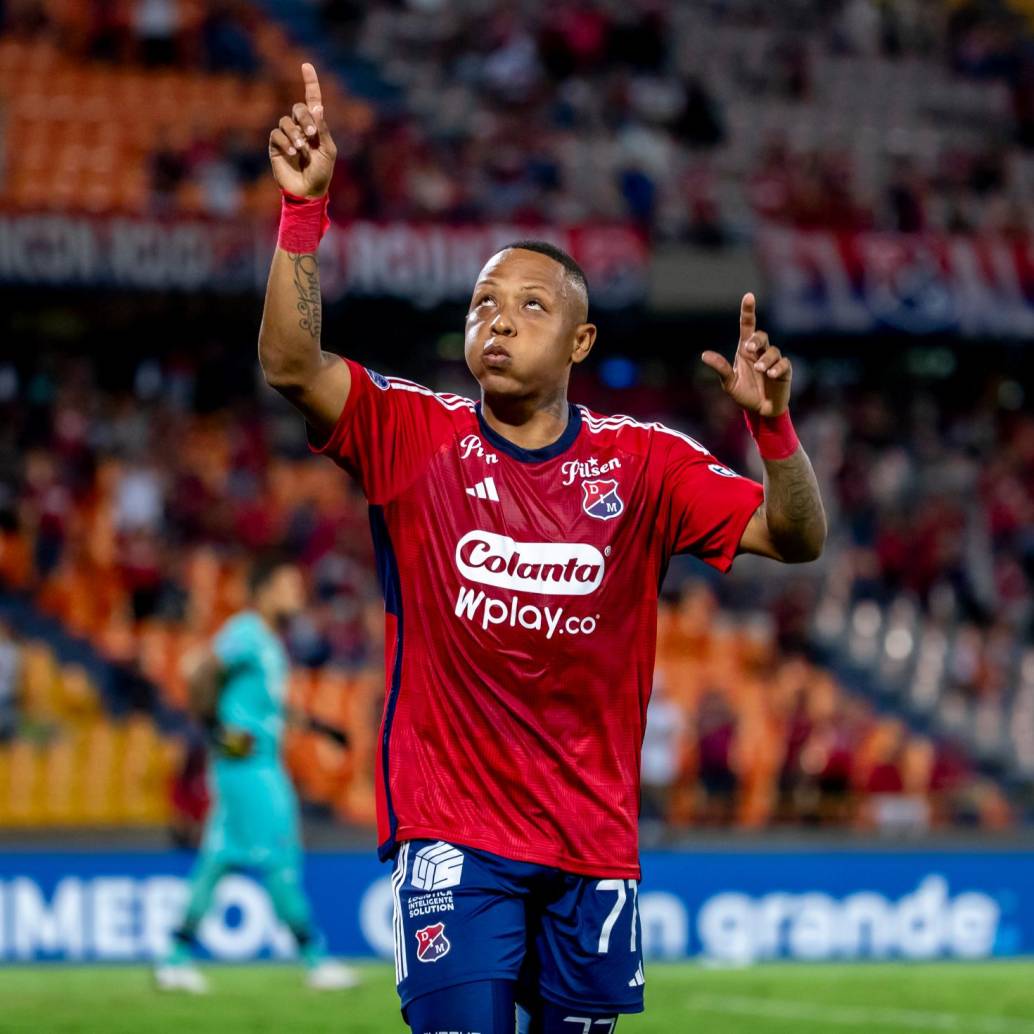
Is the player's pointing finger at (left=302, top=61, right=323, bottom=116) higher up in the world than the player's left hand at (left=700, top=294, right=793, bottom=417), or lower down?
higher up

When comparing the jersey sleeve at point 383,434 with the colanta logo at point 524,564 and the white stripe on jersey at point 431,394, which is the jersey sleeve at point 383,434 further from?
the colanta logo at point 524,564

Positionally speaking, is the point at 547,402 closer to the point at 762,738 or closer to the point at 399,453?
the point at 399,453

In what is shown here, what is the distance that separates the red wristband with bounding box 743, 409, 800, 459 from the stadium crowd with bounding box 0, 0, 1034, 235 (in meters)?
14.7

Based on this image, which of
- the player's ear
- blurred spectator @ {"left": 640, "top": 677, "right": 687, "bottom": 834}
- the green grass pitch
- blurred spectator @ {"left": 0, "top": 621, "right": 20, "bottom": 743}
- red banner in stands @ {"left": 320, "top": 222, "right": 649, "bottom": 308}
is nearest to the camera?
the player's ear

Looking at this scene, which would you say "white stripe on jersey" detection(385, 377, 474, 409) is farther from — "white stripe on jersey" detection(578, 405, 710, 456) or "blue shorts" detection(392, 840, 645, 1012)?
"blue shorts" detection(392, 840, 645, 1012)

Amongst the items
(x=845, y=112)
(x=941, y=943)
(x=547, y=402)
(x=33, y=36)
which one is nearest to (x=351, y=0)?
(x=33, y=36)

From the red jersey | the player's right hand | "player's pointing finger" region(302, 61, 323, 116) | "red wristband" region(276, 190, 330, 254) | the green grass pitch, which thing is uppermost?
"player's pointing finger" region(302, 61, 323, 116)

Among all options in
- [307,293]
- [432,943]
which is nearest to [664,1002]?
[432,943]

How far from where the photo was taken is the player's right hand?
13.5 ft

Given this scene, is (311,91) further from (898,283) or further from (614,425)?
(898,283)

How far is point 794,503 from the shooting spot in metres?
4.37

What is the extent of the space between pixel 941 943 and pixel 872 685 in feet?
18.5

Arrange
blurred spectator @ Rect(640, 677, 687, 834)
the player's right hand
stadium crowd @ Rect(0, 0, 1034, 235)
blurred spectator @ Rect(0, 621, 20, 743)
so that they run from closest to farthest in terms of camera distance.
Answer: the player's right hand < blurred spectator @ Rect(0, 621, 20, 743) < blurred spectator @ Rect(640, 677, 687, 834) < stadium crowd @ Rect(0, 0, 1034, 235)

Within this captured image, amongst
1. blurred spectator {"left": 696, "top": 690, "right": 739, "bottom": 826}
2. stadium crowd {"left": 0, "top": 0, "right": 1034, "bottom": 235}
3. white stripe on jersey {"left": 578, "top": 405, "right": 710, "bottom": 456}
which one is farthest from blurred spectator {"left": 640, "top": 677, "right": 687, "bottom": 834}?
white stripe on jersey {"left": 578, "top": 405, "right": 710, "bottom": 456}
